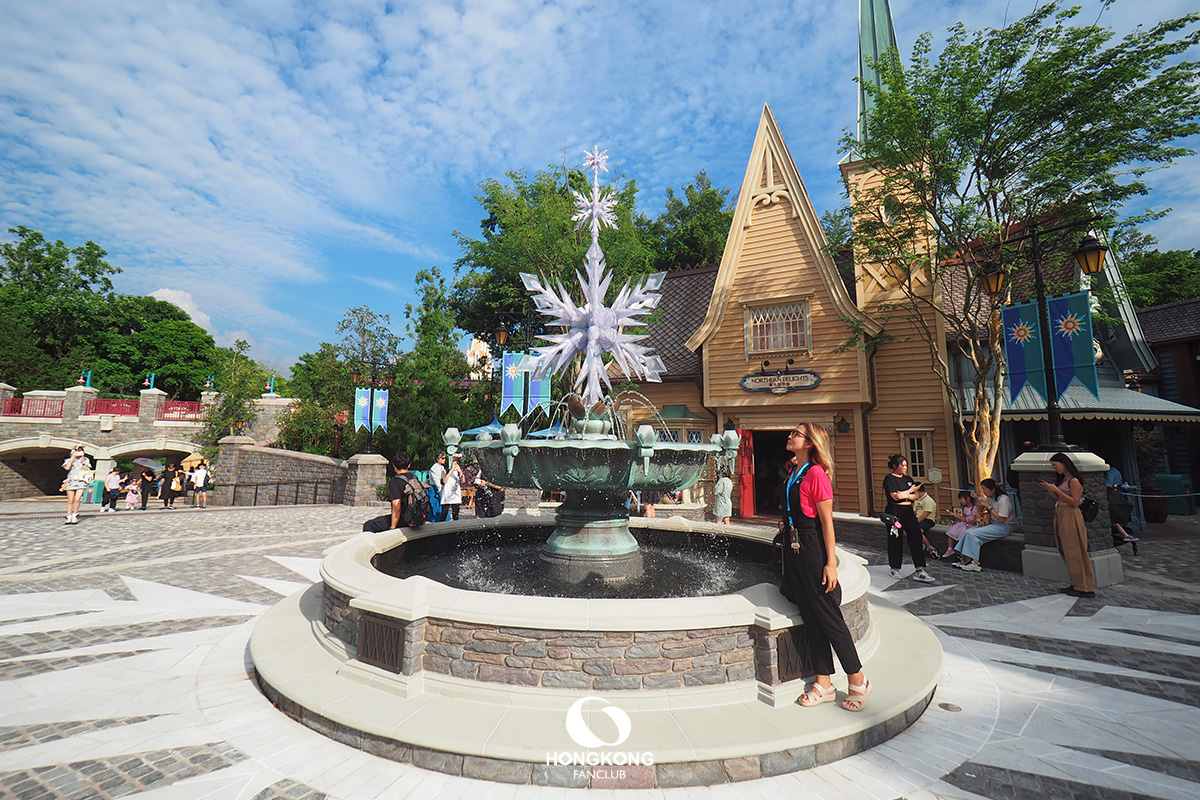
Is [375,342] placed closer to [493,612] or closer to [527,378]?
[527,378]

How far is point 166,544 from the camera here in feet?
33.8

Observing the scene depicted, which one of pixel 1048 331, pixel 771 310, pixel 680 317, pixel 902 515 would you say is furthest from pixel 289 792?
pixel 680 317

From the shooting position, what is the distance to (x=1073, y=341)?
9.99m

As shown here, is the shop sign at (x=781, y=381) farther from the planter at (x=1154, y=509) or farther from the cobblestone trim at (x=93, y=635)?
the cobblestone trim at (x=93, y=635)

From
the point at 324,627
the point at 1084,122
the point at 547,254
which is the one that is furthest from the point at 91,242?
the point at 1084,122

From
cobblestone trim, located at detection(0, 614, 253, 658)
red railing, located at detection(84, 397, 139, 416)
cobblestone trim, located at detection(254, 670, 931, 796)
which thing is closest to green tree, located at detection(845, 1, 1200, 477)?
cobblestone trim, located at detection(254, 670, 931, 796)

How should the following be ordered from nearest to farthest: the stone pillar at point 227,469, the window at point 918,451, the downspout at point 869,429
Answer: the window at point 918,451 → the downspout at point 869,429 → the stone pillar at point 227,469

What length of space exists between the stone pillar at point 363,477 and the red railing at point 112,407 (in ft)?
80.2

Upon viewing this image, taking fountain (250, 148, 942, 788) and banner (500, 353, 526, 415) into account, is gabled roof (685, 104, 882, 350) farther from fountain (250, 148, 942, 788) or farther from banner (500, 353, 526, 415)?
fountain (250, 148, 942, 788)

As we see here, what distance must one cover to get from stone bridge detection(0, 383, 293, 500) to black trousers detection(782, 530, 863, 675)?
30679 millimetres

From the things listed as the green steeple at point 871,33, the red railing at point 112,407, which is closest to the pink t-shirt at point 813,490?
the green steeple at point 871,33

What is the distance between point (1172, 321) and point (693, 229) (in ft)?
68.3

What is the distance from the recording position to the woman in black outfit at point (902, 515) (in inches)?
327

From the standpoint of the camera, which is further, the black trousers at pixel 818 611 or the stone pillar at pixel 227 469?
the stone pillar at pixel 227 469
